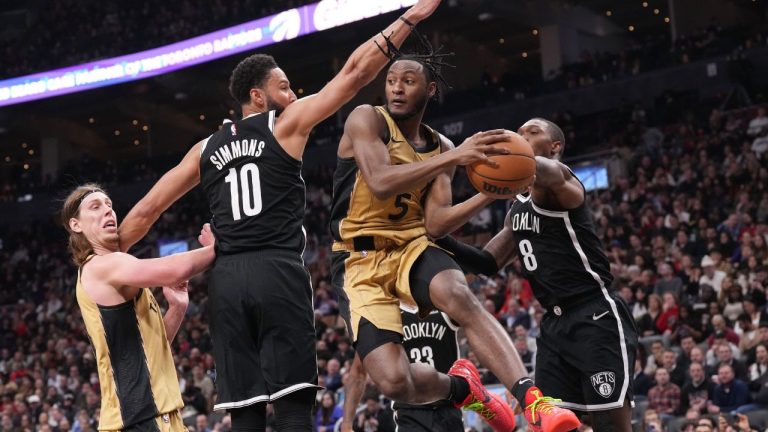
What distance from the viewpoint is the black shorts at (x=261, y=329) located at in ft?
15.8

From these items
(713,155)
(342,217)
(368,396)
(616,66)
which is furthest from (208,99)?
(342,217)

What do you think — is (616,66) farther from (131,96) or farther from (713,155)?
(131,96)

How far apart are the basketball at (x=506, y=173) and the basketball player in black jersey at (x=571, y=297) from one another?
0.95 meters

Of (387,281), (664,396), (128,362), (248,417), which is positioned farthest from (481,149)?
(664,396)

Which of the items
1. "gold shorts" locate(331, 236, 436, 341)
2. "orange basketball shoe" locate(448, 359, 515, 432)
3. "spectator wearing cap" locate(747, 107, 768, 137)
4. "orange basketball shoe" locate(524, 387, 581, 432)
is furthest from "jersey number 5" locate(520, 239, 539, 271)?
"spectator wearing cap" locate(747, 107, 768, 137)

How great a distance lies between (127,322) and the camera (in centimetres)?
491

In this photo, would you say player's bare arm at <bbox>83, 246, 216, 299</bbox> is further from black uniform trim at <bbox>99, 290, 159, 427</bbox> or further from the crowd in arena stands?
the crowd in arena stands

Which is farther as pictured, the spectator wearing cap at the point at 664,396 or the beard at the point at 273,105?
the spectator wearing cap at the point at 664,396

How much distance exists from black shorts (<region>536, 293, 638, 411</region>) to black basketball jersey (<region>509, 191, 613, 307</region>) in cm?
11

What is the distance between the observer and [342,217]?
5504 mm

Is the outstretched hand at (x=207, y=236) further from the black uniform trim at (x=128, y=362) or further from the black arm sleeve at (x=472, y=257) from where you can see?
the black arm sleeve at (x=472, y=257)

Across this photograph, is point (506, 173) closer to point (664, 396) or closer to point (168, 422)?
point (168, 422)

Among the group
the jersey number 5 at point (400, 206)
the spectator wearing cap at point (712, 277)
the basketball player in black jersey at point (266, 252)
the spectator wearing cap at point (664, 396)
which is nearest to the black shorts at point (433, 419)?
the jersey number 5 at point (400, 206)

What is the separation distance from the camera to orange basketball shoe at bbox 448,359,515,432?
5.41 metres
